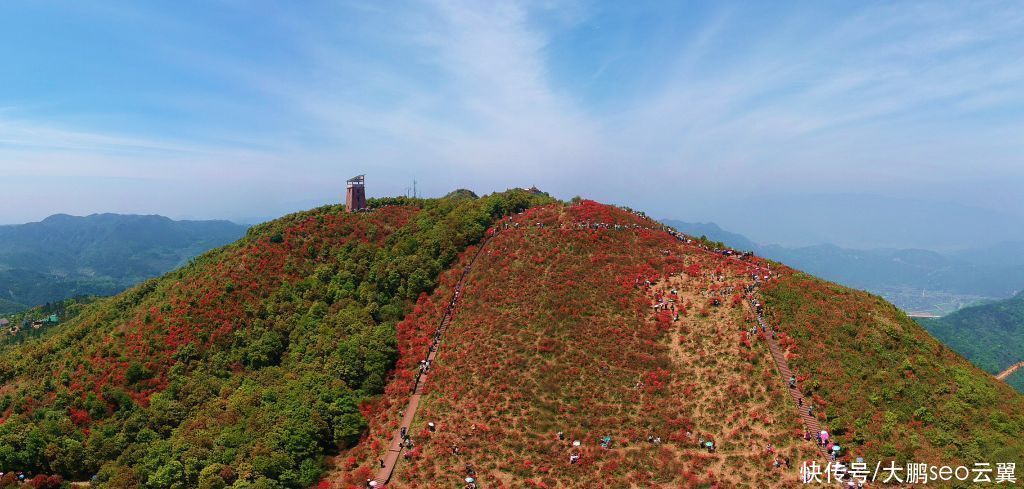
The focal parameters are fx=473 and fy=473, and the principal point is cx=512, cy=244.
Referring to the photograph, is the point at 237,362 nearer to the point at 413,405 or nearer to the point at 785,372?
the point at 413,405

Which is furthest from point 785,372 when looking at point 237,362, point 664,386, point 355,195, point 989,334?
point 989,334

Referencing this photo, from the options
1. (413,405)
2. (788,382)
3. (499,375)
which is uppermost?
(788,382)

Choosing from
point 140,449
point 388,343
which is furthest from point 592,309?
point 140,449

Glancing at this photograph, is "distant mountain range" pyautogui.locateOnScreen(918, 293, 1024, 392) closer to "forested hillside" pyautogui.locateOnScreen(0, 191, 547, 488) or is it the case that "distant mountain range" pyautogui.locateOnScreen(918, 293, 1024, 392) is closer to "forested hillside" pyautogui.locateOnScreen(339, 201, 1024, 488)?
"forested hillside" pyautogui.locateOnScreen(339, 201, 1024, 488)

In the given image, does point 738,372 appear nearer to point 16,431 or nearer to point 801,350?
point 801,350

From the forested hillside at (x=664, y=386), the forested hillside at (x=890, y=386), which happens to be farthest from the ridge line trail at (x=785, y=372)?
the forested hillside at (x=890, y=386)

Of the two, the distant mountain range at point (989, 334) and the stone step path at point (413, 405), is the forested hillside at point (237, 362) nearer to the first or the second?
the stone step path at point (413, 405)
